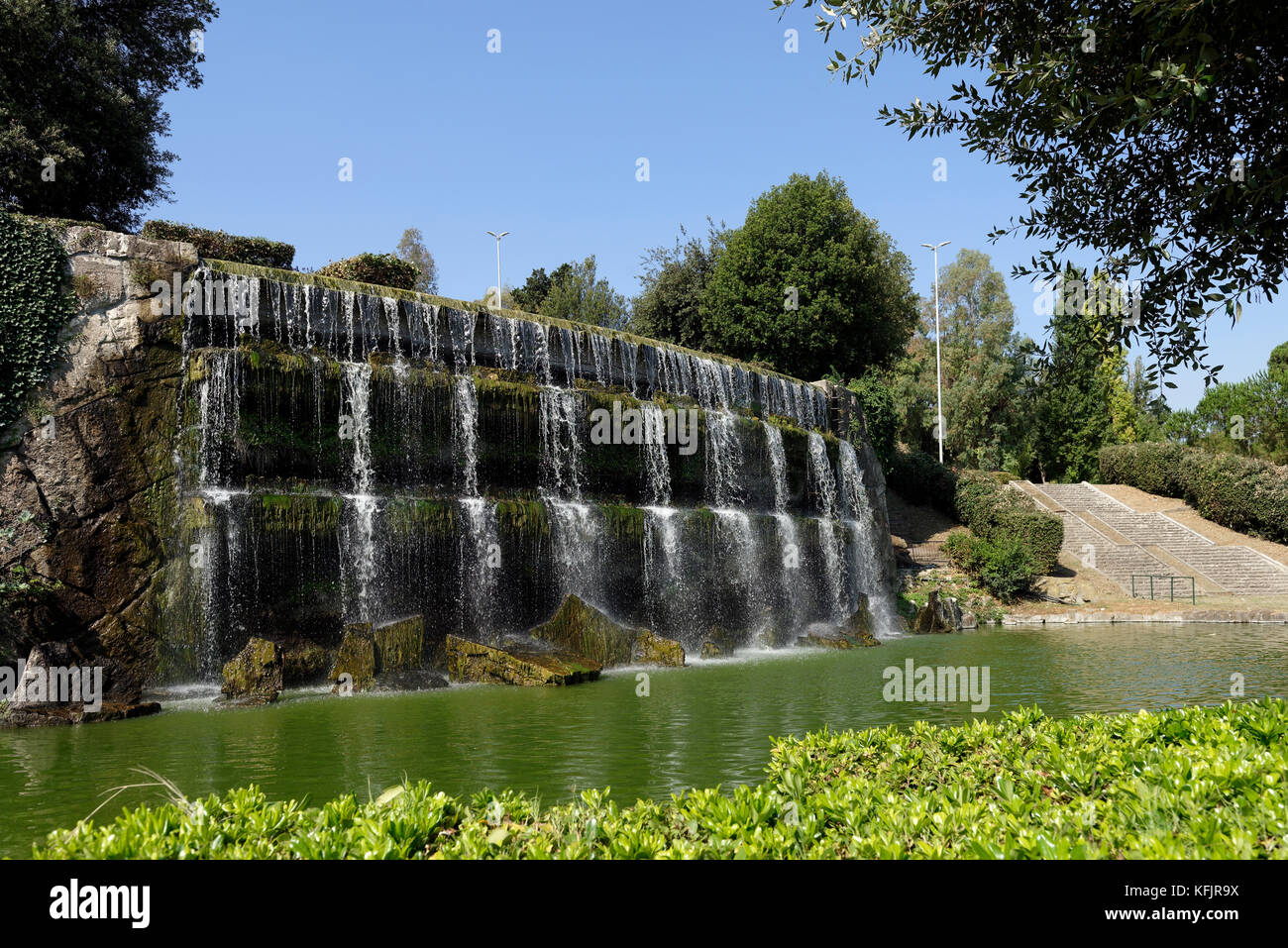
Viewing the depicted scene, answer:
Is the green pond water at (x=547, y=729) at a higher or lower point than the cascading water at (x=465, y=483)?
lower

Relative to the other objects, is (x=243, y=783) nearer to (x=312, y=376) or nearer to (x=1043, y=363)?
(x=1043, y=363)

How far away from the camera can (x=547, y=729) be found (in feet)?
35.0

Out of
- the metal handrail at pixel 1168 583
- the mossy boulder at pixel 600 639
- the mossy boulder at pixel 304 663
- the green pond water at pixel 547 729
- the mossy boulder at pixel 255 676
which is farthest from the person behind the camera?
the metal handrail at pixel 1168 583

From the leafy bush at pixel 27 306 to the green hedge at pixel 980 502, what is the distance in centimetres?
2975

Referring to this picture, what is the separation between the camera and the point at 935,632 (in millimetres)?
27312

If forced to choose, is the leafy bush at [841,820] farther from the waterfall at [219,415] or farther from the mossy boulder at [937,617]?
the mossy boulder at [937,617]

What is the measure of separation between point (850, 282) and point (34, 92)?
33.3 m

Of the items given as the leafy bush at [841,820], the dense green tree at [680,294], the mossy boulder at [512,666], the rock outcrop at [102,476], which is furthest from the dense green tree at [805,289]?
the leafy bush at [841,820]

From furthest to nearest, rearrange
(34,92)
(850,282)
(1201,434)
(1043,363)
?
(1201,434) < (850,282) < (34,92) < (1043,363)

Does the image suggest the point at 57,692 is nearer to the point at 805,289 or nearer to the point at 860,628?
the point at 860,628

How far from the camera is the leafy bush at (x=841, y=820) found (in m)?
3.80
